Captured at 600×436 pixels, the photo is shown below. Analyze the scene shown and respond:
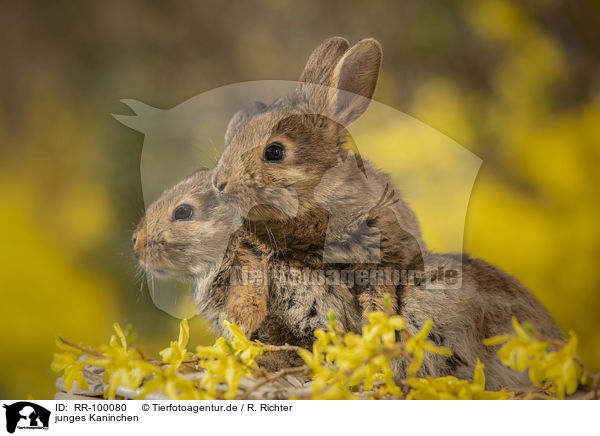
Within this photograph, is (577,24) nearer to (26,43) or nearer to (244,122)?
(244,122)

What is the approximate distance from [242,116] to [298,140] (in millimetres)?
219

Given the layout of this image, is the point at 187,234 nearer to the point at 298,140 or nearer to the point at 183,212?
the point at 183,212

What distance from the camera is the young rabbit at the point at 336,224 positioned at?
1325mm

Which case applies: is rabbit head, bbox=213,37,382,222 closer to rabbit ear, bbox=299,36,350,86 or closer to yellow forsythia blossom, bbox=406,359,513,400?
rabbit ear, bbox=299,36,350,86

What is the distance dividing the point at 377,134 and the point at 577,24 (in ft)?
1.96

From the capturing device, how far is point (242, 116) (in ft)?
4.96

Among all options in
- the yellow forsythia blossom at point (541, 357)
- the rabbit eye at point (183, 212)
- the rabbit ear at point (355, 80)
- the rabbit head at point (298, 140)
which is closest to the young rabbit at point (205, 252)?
the rabbit eye at point (183, 212)

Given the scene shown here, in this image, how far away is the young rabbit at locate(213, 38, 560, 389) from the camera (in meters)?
1.33

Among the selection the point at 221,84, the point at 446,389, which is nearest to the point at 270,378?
the point at 446,389

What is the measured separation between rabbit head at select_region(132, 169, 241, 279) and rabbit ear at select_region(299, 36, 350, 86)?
0.37 meters
